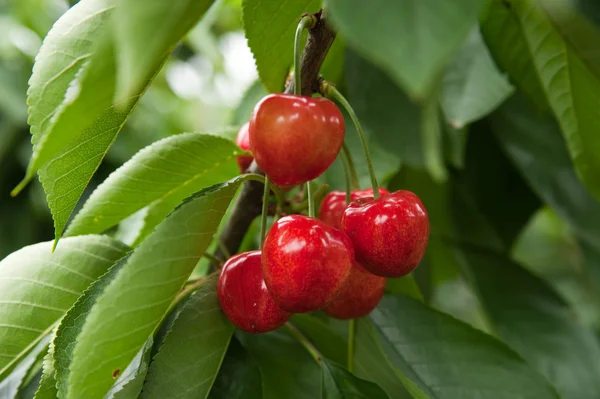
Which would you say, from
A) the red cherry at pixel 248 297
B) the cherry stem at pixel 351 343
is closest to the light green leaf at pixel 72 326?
the red cherry at pixel 248 297

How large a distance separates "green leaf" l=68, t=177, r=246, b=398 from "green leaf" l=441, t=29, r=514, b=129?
1.74 ft

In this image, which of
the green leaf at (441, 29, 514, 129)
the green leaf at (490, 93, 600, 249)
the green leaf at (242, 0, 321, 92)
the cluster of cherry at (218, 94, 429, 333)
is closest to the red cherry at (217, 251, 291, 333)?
the cluster of cherry at (218, 94, 429, 333)

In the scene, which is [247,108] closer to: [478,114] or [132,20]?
[478,114]

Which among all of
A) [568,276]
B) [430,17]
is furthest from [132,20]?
[568,276]

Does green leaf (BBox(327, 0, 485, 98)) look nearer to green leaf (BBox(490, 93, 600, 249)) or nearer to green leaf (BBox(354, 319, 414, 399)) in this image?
green leaf (BBox(354, 319, 414, 399))

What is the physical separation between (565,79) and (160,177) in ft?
1.68

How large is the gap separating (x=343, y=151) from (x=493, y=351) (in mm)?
364

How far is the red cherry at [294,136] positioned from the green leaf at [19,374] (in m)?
0.44

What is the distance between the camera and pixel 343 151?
0.90 meters

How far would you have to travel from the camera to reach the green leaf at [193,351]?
2.51 feet

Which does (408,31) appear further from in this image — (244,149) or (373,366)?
(373,366)

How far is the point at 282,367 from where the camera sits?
0.94 m

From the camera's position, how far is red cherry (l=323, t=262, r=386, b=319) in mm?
813

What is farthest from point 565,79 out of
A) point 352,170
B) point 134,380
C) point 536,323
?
point 536,323
